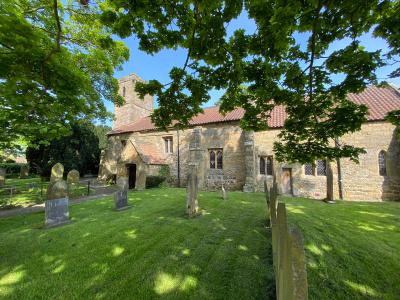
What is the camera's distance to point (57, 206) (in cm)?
710

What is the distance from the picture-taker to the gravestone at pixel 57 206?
6.83m

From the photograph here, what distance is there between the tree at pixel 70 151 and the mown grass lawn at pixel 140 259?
15017mm

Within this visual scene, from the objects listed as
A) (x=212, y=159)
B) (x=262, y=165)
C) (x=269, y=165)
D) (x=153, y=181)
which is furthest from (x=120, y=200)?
(x=269, y=165)

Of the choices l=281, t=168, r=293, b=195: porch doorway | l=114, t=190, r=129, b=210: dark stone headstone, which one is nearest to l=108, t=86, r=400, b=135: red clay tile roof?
l=281, t=168, r=293, b=195: porch doorway

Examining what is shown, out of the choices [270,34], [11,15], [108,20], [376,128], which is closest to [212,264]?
[270,34]

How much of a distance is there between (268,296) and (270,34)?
4.85 meters

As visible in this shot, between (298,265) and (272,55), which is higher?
(272,55)

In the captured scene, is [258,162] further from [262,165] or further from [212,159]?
[212,159]

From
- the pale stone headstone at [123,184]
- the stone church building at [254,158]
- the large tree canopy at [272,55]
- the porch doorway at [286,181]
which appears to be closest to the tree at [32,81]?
the large tree canopy at [272,55]

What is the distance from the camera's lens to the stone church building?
12.2 meters

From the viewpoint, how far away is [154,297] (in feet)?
10.1

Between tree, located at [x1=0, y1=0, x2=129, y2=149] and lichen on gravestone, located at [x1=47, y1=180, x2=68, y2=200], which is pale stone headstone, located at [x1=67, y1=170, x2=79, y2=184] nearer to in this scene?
lichen on gravestone, located at [x1=47, y1=180, x2=68, y2=200]

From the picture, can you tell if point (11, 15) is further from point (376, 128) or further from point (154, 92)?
point (376, 128)

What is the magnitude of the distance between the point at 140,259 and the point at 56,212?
4.96 meters
